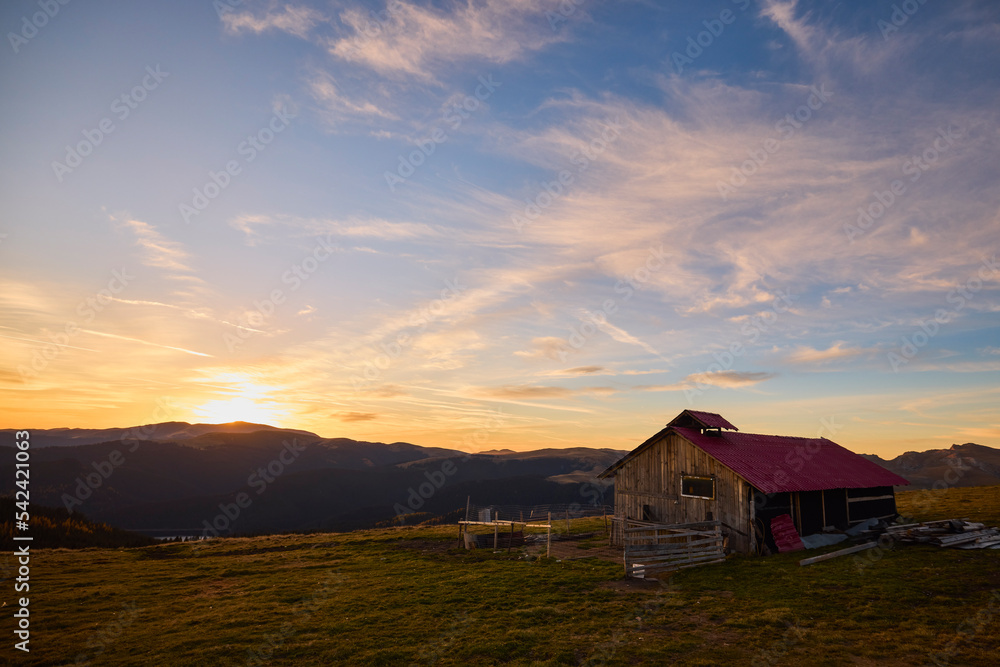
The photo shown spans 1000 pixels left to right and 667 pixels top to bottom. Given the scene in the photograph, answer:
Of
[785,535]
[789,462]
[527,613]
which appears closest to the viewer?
[527,613]

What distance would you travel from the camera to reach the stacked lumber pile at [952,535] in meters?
23.1

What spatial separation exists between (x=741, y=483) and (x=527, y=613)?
15.1 metres

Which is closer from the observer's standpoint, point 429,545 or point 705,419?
point 705,419

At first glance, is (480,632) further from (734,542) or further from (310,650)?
(734,542)

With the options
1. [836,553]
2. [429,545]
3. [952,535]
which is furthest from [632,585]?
[429,545]

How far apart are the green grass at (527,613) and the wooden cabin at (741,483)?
2849 millimetres

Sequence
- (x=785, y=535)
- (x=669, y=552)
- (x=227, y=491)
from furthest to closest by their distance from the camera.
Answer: (x=227, y=491) < (x=785, y=535) < (x=669, y=552)

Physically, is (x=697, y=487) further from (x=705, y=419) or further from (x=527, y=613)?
(x=527, y=613)

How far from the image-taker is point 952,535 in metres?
23.8

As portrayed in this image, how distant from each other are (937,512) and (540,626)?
36.5 meters

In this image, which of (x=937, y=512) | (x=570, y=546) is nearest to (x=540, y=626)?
(x=570, y=546)

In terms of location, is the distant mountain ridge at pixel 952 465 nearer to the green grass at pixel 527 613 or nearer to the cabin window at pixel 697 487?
the cabin window at pixel 697 487

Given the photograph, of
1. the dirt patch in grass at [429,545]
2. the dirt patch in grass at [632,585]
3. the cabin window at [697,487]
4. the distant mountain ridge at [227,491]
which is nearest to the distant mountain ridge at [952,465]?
the distant mountain ridge at [227,491]

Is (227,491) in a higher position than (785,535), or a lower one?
lower
